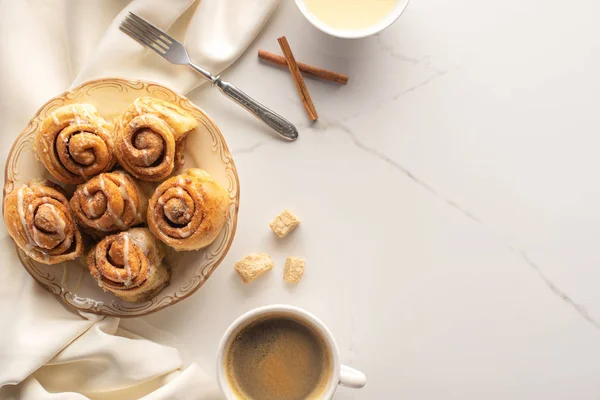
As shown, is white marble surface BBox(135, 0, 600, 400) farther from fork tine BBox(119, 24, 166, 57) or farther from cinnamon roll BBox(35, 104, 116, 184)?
cinnamon roll BBox(35, 104, 116, 184)

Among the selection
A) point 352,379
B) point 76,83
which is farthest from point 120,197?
point 352,379

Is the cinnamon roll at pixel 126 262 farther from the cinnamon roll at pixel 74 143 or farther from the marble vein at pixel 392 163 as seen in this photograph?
the marble vein at pixel 392 163

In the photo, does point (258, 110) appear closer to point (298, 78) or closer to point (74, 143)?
point (298, 78)

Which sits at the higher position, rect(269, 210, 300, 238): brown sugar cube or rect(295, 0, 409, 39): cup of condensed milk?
rect(295, 0, 409, 39): cup of condensed milk

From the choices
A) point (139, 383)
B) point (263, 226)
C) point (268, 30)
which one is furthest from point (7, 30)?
point (139, 383)

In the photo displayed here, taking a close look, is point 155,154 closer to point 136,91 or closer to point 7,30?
point 136,91

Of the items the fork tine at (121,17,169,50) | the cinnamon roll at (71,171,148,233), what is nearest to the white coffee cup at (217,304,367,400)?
the cinnamon roll at (71,171,148,233)
